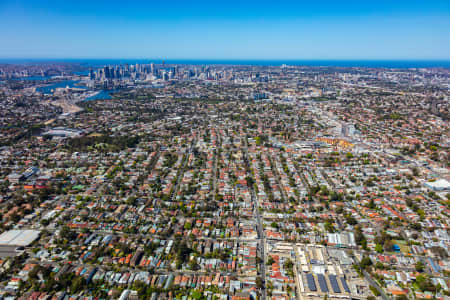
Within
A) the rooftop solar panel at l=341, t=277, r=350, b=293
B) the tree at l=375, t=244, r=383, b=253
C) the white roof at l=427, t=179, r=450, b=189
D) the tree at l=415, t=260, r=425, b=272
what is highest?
the white roof at l=427, t=179, r=450, b=189

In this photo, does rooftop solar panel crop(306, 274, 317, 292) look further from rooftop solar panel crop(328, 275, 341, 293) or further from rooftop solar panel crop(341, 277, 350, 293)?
rooftop solar panel crop(341, 277, 350, 293)

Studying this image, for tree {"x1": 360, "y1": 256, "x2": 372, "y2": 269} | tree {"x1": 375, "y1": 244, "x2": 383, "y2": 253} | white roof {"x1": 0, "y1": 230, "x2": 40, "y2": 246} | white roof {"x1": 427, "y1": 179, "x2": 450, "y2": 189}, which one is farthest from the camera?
white roof {"x1": 427, "y1": 179, "x2": 450, "y2": 189}

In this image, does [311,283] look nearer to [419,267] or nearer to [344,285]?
[344,285]

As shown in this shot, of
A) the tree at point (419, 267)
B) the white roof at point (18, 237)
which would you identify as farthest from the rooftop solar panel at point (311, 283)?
the white roof at point (18, 237)

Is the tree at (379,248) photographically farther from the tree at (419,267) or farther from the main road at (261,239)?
the main road at (261,239)

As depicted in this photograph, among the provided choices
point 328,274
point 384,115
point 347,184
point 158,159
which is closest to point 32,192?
point 158,159

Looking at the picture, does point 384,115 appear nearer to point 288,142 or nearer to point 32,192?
point 288,142

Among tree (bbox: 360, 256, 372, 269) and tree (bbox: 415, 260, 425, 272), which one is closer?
tree (bbox: 415, 260, 425, 272)

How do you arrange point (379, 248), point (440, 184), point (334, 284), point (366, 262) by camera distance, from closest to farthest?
point (334, 284)
point (366, 262)
point (379, 248)
point (440, 184)

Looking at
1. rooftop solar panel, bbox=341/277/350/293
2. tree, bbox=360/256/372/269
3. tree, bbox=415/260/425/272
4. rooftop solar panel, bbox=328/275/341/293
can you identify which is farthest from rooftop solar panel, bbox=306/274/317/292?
tree, bbox=415/260/425/272

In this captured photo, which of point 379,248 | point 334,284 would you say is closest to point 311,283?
point 334,284

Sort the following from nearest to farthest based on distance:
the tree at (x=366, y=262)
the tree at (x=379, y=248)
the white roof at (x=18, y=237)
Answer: the tree at (x=366, y=262) → the tree at (x=379, y=248) → the white roof at (x=18, y=237)
